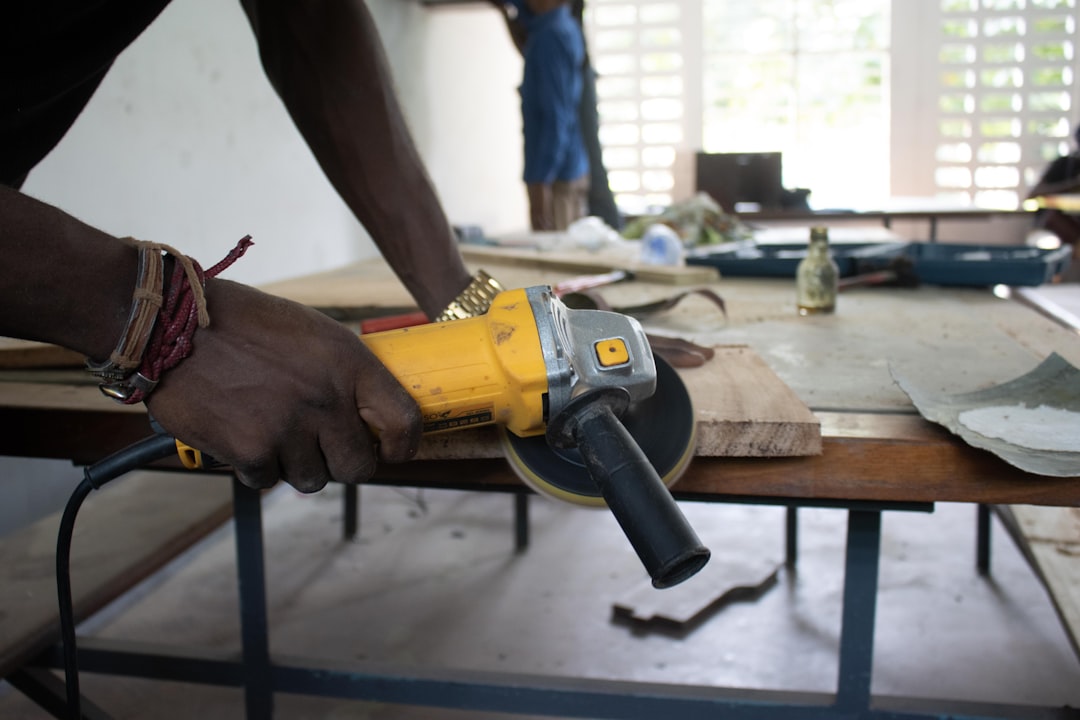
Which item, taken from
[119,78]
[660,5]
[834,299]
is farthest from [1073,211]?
[119,78]

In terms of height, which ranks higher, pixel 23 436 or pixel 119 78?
pixel 119 78

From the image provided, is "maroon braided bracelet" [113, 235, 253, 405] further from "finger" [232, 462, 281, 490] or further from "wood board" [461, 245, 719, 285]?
"wood board" [461, 245, 719, 285]

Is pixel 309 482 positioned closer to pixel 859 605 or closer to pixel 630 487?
pixel 630 487

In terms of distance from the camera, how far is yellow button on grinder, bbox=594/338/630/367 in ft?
2.42

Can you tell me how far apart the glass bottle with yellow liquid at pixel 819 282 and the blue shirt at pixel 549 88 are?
2.90 m

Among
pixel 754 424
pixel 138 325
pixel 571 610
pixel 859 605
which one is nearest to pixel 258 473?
pixel 138 325

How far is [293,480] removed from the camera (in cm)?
71

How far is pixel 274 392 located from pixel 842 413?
60 centimetres

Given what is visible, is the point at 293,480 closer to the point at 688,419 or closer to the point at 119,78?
the point at 688,419

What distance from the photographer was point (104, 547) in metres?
1.79

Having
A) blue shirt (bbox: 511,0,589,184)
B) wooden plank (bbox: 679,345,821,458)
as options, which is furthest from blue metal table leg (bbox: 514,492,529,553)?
blue shirt (bbox: 511,0,589,184)

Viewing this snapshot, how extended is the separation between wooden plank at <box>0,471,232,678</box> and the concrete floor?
0.37 m

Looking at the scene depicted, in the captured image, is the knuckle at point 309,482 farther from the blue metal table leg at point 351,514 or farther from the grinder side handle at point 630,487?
the blue metal table leg at point 351,514

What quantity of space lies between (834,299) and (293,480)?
3.92 feet
